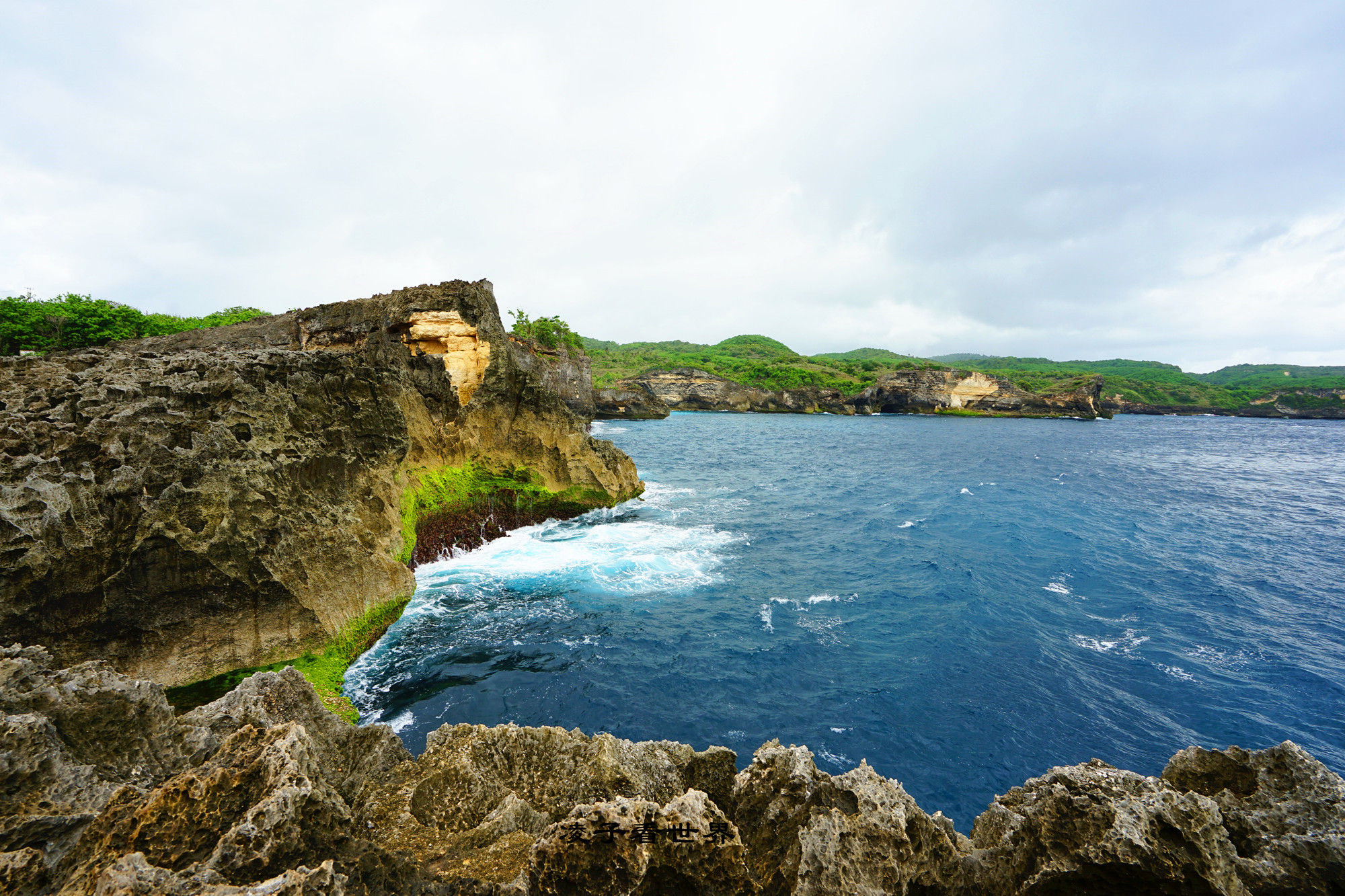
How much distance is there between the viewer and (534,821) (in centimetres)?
577

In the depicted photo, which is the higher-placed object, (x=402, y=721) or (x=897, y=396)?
(x=897, y=396)

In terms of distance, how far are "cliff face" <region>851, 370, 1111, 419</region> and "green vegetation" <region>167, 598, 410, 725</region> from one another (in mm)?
129947

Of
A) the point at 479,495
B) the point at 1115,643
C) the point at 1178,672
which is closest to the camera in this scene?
the point at 1178,672

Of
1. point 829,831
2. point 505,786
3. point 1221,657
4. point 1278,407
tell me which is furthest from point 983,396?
point 505,786

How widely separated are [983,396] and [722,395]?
6308 cm

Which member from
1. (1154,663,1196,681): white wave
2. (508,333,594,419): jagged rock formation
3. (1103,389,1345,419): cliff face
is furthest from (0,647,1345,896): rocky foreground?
(1103,389,1345,419): cliff face

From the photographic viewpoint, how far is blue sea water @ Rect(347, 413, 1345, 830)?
12.3 m

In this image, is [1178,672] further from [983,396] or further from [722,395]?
[983,396]

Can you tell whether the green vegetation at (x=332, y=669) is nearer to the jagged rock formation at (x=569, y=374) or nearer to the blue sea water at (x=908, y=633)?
the blue sea water at (x=908, y=633)

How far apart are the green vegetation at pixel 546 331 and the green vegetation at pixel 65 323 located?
2728 cm

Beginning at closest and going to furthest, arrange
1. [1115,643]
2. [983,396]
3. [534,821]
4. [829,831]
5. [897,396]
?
1. [829,831]
2. [534,821]
3. [1115,643]
4. [983,396]
5. [897,396]

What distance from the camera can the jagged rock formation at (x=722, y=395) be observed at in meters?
131

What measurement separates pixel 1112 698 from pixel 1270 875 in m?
11.8

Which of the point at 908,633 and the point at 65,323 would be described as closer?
the point at 908,633
